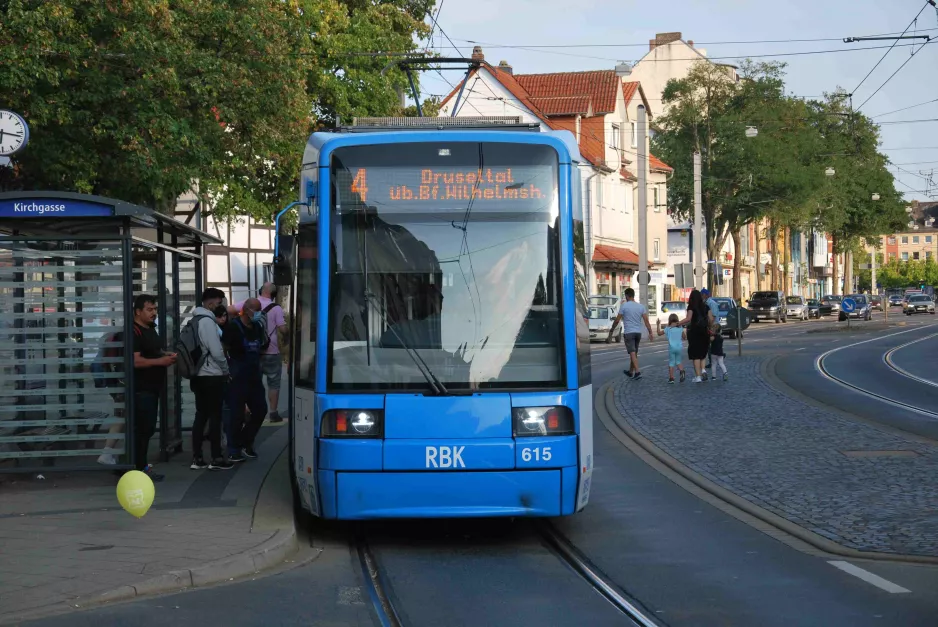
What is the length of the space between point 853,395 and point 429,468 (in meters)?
15.3

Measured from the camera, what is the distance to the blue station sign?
1105cm

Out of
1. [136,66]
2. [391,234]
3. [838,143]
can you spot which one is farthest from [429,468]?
[838,143]

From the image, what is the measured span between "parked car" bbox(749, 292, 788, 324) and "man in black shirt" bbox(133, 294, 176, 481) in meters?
65.2

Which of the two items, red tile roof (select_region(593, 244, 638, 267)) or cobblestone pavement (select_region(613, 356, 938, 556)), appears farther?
red tile roof (select_region(593, 244, 638, 267))

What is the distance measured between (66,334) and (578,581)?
6075mm

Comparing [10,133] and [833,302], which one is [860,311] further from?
[10,133]

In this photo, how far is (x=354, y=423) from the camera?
8.62 m

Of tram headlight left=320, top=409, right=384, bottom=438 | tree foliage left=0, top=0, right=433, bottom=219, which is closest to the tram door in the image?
tram headlight left=320, top=409, right=384, bottom=438

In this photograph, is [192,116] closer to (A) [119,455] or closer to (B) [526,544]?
(A) [119,455]

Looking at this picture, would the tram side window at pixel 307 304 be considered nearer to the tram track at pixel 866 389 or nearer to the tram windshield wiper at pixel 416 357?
the tram windshield wiper at pixel 416 357

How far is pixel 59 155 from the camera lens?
2156 cm

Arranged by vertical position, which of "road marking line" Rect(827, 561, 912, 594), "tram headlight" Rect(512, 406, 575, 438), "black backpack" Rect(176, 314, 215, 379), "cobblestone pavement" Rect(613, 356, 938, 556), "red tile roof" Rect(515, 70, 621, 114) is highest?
"red tile roof" Rect(515, 70, 621, 114)

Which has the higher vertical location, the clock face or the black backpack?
the clock face

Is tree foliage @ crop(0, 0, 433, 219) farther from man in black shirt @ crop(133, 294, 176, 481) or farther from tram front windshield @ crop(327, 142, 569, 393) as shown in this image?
tram front windshield @ crop(327, 142, 569, 393)
